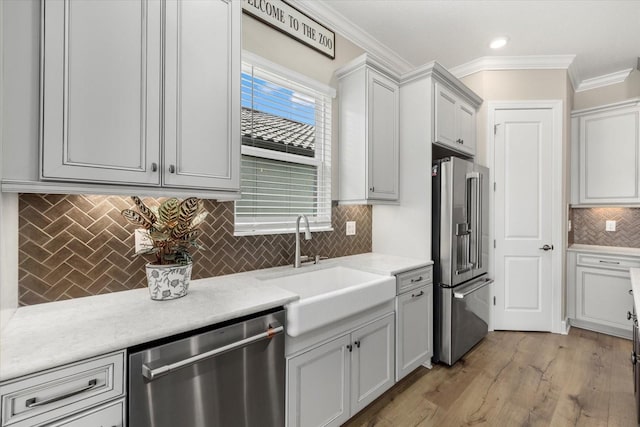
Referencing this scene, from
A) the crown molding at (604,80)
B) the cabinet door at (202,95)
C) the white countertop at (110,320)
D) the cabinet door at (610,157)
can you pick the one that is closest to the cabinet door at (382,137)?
the cabinet door at (202,95)

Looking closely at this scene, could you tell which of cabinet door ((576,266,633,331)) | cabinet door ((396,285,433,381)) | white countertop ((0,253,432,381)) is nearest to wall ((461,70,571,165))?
cabinet door ((576,266,633,331))

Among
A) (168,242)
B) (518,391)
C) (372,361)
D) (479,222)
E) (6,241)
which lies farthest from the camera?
(479,222)

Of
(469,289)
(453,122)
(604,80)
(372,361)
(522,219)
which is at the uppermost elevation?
(604,80)

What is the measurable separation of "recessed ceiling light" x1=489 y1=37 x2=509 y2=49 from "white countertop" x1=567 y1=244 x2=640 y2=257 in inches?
91.5

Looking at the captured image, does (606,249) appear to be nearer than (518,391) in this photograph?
No

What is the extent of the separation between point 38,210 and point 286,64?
1.74 metres

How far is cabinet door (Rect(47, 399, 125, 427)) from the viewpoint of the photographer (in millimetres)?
872

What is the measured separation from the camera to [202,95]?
1.42 metres

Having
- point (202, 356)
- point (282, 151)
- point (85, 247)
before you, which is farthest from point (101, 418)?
point (282, 151)

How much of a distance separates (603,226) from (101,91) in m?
4.97

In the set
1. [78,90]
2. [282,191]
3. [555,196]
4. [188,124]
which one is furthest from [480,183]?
[78,90]

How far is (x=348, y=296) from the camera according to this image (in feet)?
5.36

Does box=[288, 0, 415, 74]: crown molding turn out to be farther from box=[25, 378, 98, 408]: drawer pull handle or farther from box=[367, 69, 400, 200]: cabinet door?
box=[25, 378, 98, 408]: drawer pull handle

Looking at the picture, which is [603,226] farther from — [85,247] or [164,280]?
[85,247]
